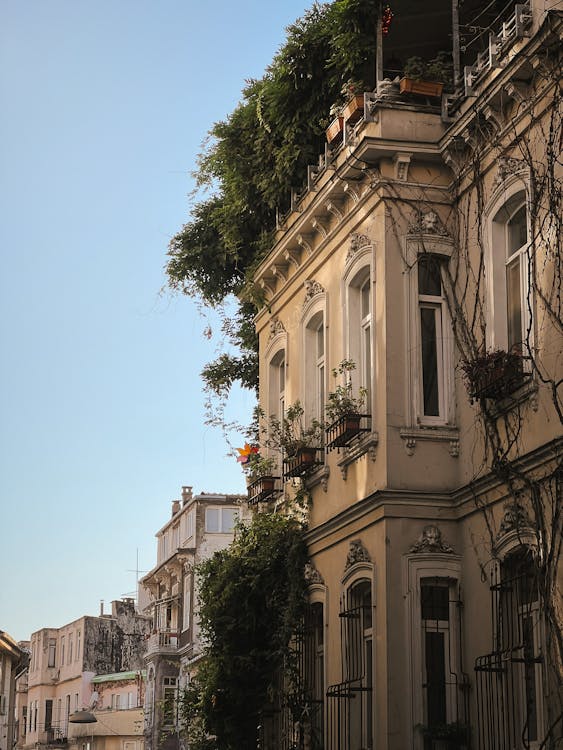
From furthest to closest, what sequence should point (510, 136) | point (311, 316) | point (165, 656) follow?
1. point (165, 656)
2. point (311, 316)
3. point (510, 136)

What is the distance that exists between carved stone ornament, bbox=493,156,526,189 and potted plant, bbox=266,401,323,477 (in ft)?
14.2

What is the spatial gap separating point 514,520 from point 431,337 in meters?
3.17

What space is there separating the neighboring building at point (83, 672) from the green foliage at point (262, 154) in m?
40.0

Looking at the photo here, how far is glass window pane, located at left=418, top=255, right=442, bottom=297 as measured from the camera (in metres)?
15.8

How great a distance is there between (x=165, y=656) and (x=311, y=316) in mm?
34342

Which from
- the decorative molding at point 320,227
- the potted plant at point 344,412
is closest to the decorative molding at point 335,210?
the decorative molding at point 320,227

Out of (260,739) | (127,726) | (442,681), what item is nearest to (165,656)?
(127,726)

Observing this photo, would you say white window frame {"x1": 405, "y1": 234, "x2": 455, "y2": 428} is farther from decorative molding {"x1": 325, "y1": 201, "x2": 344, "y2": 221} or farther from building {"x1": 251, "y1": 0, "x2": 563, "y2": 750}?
decorative molding {"x1": 325, "y1": 201, "x2": 344, "y2": 221}

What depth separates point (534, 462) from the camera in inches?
510

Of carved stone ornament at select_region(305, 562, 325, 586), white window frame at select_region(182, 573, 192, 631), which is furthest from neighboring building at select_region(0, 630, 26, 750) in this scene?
carved stone ornament at select_region(305, 562, 325, 586)

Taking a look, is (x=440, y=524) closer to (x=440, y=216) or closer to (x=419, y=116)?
(x=440, y=216)

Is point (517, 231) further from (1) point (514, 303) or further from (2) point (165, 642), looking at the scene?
(2) point (165, 642)

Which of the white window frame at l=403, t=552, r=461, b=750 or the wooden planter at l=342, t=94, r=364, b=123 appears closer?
the white window frame at l=403, t=552, r=461, b=750

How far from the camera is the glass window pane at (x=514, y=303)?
14086 millimetres
